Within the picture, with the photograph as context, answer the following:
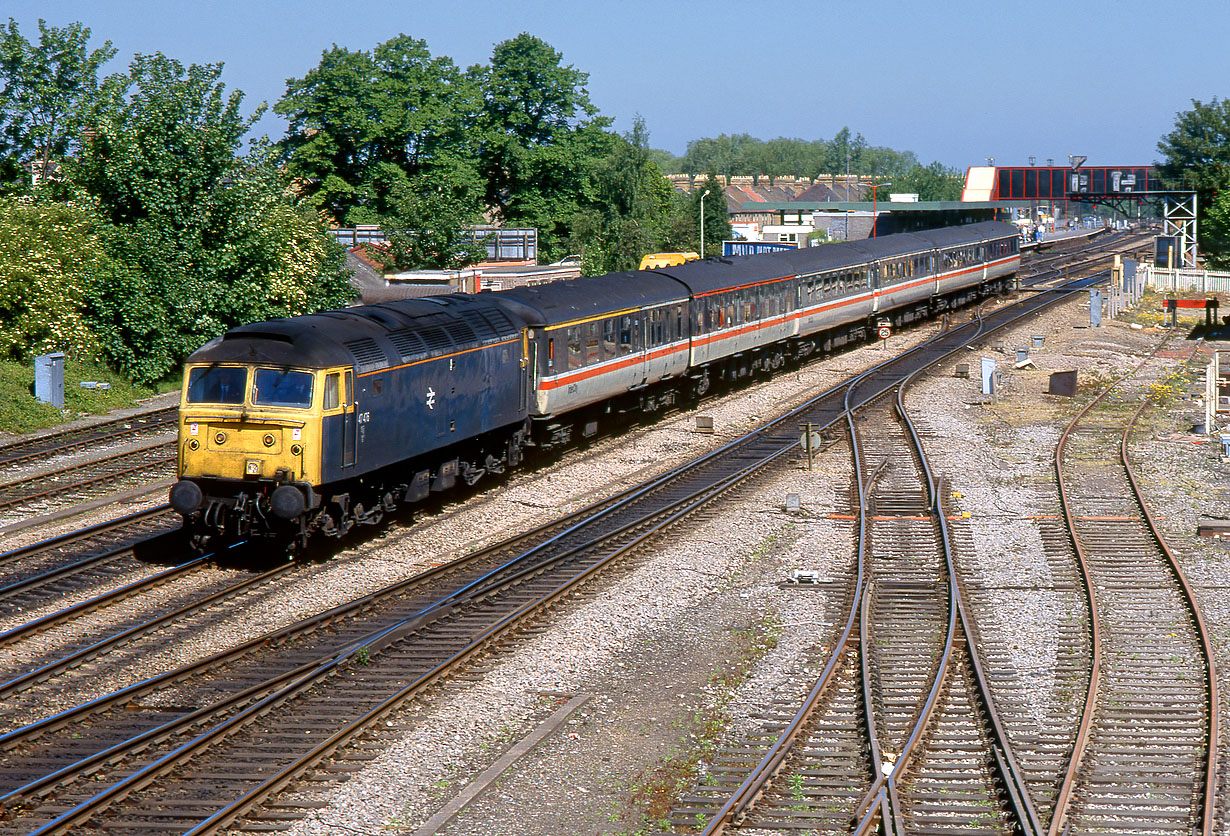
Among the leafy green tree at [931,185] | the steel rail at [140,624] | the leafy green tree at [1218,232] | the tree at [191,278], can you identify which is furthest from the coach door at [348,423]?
the leafy green tree at [931,185]

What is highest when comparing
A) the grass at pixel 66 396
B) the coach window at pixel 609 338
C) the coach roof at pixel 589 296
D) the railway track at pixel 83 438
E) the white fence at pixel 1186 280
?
the white fence at pixel 1186 280

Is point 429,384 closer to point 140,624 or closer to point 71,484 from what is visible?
point 140,624

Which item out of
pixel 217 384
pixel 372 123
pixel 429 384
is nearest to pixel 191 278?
pixel 429 384

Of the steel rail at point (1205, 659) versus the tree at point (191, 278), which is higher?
the tree at point (191, 278)

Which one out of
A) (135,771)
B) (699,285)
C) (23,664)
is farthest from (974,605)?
(699,285)

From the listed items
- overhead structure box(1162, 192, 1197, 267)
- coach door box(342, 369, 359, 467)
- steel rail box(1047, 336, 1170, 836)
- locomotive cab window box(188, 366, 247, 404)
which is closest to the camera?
steel rail box(1047, 336, 1170, 836)

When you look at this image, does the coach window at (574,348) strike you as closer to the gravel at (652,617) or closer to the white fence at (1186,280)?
the gravel at (652,617)

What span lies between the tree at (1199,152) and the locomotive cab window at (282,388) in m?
76.7

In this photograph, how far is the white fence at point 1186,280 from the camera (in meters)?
62.9

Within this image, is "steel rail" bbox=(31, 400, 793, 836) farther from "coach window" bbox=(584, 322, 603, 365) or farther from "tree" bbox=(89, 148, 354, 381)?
"tree" bbox=(89, 148, 354, 381)

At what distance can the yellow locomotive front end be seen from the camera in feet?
56.3

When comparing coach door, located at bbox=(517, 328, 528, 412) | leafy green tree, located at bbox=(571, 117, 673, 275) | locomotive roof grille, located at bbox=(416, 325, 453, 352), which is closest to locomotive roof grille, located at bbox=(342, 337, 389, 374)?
locomotive roof grille, located at bbox=(416, 325, 453, 352)

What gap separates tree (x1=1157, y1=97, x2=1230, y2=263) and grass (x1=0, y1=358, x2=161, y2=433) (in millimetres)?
69043

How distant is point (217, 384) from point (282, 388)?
40.5 inches
